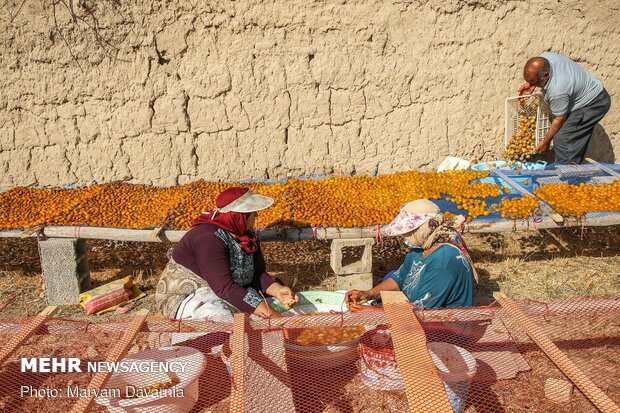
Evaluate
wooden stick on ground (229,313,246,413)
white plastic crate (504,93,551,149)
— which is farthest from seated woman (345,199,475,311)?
white plastic crate (504,93,551,149)

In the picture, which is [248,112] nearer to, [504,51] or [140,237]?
[140,237]

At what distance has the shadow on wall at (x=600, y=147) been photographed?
659cm

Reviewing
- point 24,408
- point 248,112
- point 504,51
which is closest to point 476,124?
point 504,51

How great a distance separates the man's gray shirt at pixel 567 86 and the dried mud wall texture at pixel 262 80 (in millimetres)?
447

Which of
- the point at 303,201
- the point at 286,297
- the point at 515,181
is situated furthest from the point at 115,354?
the point at 515,181

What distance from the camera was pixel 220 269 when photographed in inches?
137

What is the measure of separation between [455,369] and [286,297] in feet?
4.35

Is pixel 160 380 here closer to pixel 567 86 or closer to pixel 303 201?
pixel 303 201

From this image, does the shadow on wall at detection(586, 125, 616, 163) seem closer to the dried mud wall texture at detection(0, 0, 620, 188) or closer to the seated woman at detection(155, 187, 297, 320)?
the dried mud wall texture at detection(0, 0, 620, 188)

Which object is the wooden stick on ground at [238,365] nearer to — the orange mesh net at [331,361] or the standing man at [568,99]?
the orange mesh net at [331,361]

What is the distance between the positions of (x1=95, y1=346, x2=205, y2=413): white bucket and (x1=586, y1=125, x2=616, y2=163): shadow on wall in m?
6.14

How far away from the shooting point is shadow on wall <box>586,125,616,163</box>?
6590 mm

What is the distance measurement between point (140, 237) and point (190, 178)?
1796 mm

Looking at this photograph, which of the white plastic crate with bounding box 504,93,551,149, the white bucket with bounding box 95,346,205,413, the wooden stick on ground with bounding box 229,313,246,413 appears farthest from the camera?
the white plastic crate with bounding box 504,93,551,149
